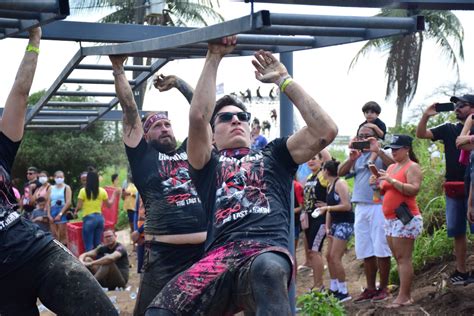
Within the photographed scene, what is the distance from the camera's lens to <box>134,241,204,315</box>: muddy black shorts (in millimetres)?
5836

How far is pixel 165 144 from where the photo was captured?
20.7ft

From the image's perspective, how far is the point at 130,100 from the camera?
19.6 ft

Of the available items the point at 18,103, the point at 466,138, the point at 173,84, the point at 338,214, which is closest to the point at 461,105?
the point at 466,138

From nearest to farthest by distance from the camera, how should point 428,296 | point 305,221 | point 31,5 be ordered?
1. point 31,5
2. point 428,296
3. point 305,221

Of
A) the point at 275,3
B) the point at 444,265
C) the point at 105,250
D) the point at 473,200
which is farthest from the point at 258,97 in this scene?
the point at 275,3

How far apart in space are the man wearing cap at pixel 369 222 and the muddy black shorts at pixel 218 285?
4264 mm

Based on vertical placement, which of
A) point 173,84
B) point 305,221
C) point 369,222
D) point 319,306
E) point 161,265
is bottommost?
point 319,306

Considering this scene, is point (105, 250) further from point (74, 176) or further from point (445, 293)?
point (74, 176)

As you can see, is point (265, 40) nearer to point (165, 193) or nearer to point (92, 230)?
point (165, 193)

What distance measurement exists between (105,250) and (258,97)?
715 cm

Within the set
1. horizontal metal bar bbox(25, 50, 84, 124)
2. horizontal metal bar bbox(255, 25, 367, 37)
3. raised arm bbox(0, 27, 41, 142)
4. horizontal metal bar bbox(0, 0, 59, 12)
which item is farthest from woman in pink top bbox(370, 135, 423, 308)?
horizontal metal bar bbox(0, 0, 59, 12)

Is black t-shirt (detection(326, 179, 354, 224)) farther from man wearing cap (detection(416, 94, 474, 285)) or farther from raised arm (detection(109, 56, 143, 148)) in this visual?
raised arm (detection(109, 56, 143, 148))

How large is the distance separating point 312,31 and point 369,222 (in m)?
4.52

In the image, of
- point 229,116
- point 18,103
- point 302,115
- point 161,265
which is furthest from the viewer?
point 161,265
